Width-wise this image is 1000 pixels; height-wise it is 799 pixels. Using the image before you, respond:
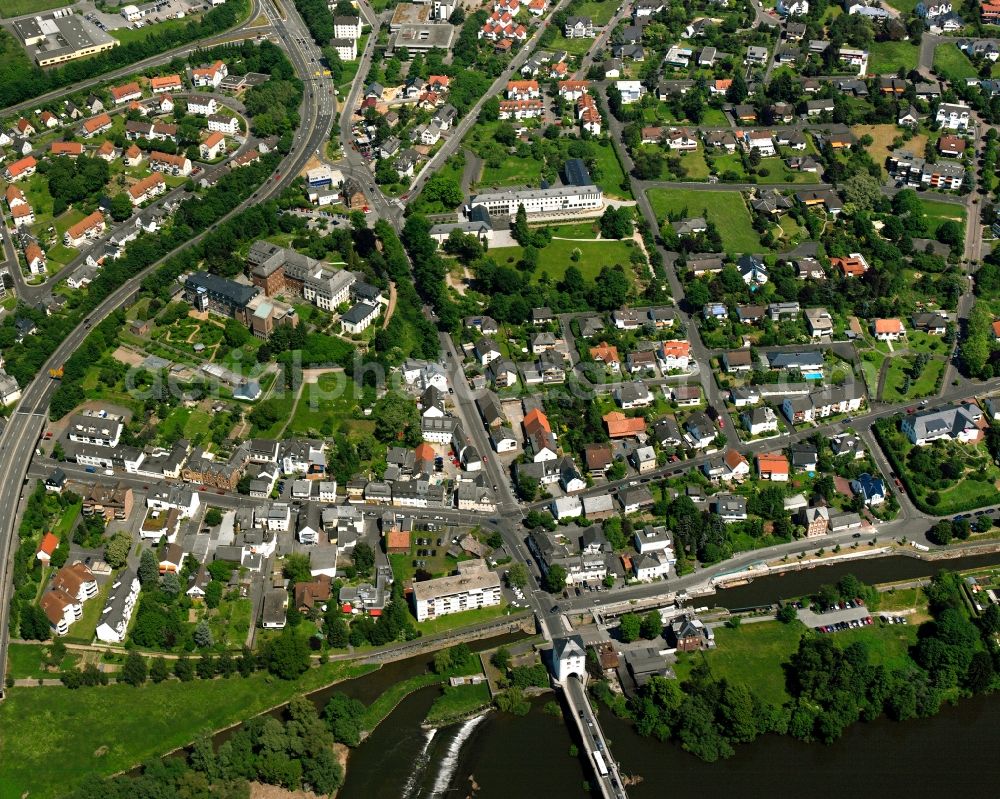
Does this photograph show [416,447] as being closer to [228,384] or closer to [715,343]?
[228,384]

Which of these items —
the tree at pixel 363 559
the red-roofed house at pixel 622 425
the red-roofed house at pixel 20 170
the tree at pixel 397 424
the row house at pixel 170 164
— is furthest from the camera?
the row house at pixel 170 164

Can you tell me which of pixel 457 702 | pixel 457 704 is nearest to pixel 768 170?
pixel 457 702

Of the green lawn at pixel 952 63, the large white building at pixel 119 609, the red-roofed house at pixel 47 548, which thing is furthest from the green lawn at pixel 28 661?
the green lawn at pixel 952 63

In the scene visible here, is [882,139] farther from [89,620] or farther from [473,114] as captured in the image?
[89,620]

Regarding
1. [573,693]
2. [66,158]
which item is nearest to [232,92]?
[66,158]

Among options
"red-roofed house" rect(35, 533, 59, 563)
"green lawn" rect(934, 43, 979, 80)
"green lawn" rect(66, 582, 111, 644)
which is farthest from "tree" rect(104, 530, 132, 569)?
"green lawn" rect(934, 43, 979, 80)

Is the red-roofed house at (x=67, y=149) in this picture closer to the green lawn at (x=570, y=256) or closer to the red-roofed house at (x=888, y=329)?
the green lawn at (x=570, y=256)
